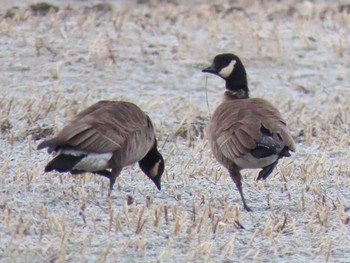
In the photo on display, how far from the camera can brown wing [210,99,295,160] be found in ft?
25.5

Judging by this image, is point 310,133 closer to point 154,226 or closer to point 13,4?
point 154,226

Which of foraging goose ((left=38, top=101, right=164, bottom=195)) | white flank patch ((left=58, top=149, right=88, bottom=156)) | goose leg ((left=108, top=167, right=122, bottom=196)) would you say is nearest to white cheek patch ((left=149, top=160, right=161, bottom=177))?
foraging goose ((left=38, top=101, right=164, bottom=195))

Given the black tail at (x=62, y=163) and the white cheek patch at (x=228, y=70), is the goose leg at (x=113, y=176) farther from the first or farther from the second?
the white cheek patch at (x=228, y=70)

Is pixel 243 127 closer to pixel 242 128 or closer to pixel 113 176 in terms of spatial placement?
pixel 242 128

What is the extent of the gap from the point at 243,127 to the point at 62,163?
139cm

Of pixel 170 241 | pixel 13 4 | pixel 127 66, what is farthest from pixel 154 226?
pixel 13 4

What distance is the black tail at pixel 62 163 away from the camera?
7414mm

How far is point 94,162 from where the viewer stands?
778cm

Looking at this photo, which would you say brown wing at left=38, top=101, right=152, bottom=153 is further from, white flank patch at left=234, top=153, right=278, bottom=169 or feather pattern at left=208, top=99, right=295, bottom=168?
white flank patch at left=234, top=153, right=278, bottom=169

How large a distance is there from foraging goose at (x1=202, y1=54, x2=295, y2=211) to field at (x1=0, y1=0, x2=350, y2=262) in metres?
0.32

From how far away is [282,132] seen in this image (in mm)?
7844

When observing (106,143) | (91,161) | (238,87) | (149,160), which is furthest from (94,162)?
(238,87)

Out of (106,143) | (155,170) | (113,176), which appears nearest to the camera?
(106,143)

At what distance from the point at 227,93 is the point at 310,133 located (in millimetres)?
1872
